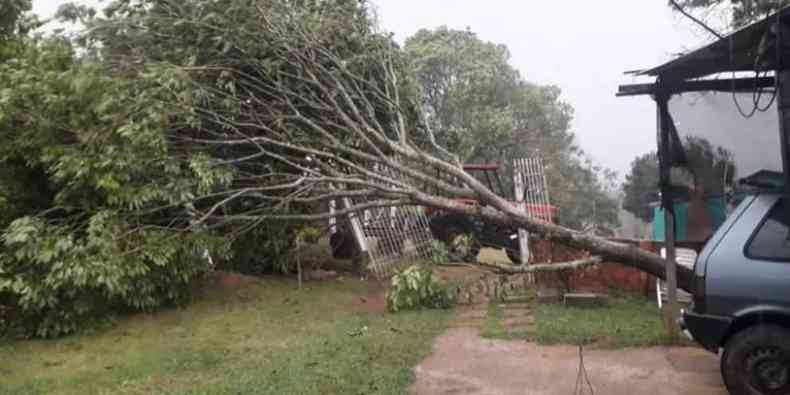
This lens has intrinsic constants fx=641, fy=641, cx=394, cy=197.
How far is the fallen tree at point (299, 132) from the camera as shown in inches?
326

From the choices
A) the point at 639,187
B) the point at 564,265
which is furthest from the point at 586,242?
the point at 639,187

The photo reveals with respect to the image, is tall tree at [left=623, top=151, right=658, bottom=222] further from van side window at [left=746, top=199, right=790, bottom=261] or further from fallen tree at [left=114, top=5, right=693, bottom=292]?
van side window at [left=746, top=199, right=790, bottom=261]

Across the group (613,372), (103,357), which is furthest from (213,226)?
(613,372)

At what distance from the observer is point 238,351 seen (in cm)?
644

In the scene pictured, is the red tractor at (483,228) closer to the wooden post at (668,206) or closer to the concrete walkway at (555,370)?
the wooden post at (668,206)

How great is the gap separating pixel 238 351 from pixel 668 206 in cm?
447

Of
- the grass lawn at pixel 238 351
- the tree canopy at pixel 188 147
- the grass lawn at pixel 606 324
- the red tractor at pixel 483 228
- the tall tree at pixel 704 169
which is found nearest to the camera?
the grass lawn at pixel 238 351

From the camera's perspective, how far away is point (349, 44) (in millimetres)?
9922

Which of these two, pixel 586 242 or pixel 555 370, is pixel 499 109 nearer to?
pixel 586 242

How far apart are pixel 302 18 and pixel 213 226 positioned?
3390 mm

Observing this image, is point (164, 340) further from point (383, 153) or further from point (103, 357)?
point (383, 153)

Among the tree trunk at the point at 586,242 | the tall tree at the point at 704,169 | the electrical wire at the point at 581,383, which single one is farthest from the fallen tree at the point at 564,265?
the electrical wire at the point at 581,383

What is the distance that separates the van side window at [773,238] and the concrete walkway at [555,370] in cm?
109

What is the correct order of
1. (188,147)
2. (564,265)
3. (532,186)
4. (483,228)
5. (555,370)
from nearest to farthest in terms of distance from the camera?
(555,370) < (564,265) < (188,147) < (532,186) < (483,228)
